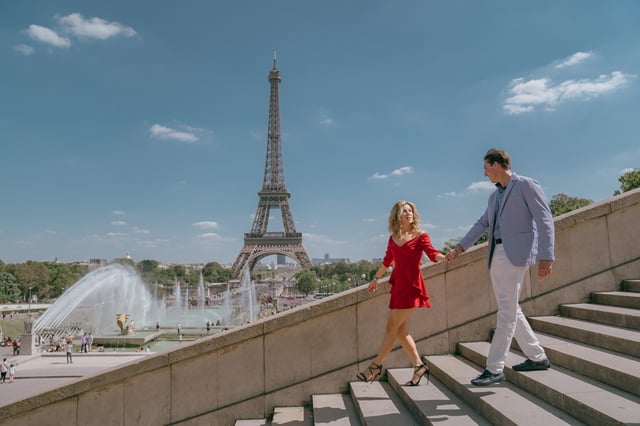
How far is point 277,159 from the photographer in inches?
3364

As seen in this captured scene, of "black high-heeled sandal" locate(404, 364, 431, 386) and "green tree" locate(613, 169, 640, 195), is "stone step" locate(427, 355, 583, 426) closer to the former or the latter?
"black high-heeled sandal" locate(404, 364, 431, 386)

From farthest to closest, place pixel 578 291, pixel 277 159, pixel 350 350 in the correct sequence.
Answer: pixel 277 159
pixel 578 291
pixel 350 350

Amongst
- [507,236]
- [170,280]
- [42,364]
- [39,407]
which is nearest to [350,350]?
[507,236]

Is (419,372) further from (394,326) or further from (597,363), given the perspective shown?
(597,363)

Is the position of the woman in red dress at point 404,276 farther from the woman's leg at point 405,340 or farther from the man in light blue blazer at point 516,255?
the man in light blue blazer at point 516,255

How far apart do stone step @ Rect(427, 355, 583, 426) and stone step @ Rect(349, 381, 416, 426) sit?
0.55 m

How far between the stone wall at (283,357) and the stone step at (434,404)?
0.76m

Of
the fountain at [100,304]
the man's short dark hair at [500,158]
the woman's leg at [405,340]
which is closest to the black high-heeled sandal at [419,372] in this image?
the woman's leg at [405,340]

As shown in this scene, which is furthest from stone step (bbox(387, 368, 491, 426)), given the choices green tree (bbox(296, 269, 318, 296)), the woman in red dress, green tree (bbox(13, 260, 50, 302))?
green tree (bbox(13, 260, 50, 302))

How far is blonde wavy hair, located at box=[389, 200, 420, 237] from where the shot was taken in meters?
4.33

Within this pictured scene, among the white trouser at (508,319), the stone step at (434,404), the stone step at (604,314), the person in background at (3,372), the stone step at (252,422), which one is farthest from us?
the person in background at (3,372)

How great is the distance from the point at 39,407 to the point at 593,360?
586 cm

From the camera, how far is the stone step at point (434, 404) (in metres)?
3.54

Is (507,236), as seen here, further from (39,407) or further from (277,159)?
(277,159)
